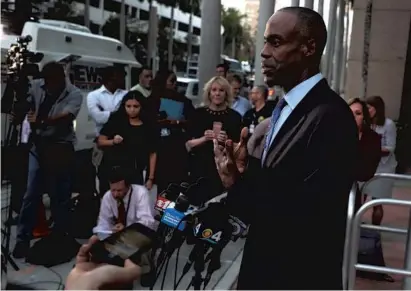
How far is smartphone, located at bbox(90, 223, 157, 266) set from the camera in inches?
86.9

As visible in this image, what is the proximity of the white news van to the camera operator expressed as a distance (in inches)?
119

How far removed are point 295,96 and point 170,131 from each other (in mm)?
4220

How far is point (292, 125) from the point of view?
1.83m

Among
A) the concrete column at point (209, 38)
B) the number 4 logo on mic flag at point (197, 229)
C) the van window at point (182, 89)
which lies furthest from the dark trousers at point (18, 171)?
the concrete column at point (209, 38)

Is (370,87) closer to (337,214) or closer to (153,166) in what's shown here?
(153,166)

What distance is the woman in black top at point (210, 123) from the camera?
18.2 ft

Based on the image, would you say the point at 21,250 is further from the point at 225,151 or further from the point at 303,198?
the point at 303,198

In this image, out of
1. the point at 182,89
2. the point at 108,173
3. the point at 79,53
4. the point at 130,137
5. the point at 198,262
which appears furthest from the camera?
the point at 182,89

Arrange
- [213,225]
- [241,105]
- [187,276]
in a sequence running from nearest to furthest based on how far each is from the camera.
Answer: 1. [213,225]
2. [187,276]
3. [241,105]

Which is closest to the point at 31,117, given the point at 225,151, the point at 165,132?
the point at 165,132

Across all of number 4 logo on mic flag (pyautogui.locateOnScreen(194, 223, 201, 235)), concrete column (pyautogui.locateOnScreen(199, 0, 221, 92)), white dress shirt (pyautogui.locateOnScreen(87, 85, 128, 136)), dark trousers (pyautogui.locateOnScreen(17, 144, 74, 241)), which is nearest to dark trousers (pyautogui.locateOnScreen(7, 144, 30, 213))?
dark trousers (pyautogui.locateOnScreen(17, 144, 74, 241))

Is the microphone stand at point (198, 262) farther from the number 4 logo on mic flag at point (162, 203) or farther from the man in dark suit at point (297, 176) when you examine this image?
the man in dark suit at point (297, 176)

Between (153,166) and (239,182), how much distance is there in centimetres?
383

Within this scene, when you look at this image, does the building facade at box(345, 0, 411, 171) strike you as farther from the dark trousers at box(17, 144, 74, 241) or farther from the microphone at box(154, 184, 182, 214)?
the microphone at box(154, 184, 182, 214)
